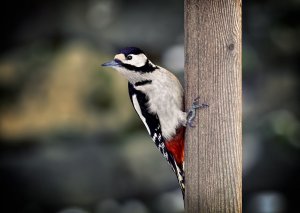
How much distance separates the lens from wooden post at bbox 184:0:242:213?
9.96ft

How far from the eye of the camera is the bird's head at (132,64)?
11.2 ft

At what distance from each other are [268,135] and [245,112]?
11.8 inches

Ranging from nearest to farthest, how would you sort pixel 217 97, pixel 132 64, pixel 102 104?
pixel 217 97
pixel 132 64
pixel 102 104

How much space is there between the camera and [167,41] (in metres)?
6.12

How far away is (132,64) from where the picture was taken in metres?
3.44

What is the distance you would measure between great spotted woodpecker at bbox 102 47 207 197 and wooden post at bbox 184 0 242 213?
0.84ft

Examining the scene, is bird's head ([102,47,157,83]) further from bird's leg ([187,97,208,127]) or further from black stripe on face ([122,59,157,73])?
bird's leg ([187,97,208,127])

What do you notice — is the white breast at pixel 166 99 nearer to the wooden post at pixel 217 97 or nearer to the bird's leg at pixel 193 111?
the bird's leg at pixel 193 111

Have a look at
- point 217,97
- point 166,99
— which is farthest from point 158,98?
point 217,97

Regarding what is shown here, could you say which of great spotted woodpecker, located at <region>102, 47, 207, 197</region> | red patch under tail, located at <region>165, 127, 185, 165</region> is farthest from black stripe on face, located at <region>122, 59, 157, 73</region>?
red patch under tail, located at <region>165, 127, 185, 165</region>

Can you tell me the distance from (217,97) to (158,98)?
488mm

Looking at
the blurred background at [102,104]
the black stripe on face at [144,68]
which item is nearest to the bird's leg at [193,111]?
the black stripe on face at [144,68]

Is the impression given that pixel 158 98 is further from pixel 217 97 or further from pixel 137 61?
pixel 217 97

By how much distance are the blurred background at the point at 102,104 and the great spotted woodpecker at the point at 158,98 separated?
2471mm
